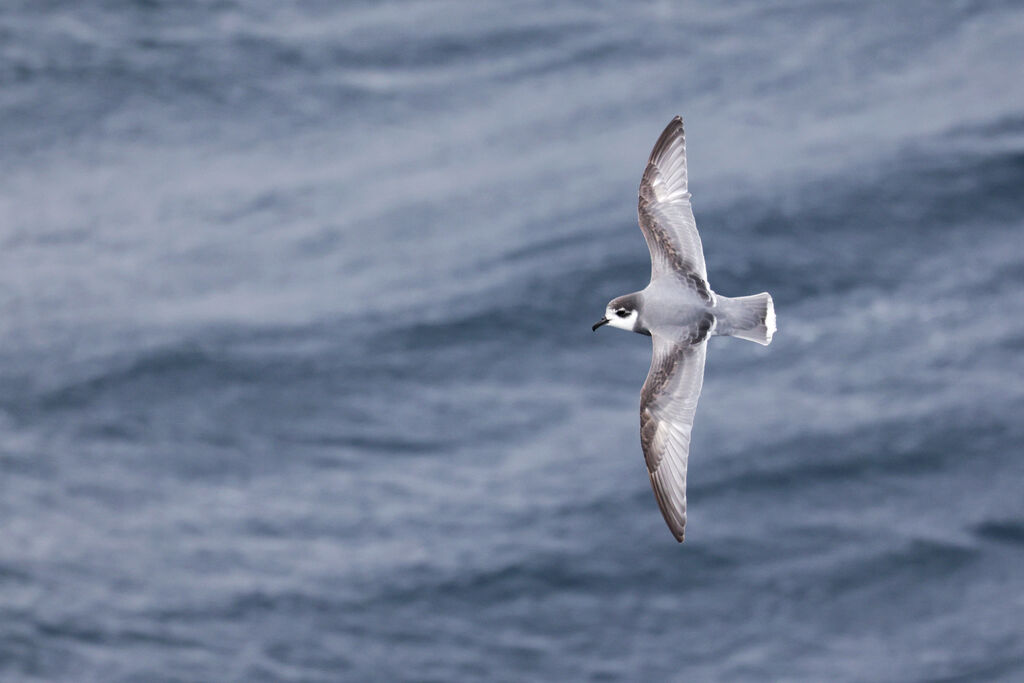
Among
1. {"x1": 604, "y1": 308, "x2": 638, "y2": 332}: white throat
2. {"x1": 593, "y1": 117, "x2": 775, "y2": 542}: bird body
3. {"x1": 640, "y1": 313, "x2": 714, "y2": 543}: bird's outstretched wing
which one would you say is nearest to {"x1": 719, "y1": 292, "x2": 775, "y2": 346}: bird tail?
{"x1": 593, "y1": 117, "x2": 775, "y2": 542}: bird body

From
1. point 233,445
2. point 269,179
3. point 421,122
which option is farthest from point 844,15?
point 233,445

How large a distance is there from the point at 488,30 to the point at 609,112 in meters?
7.72

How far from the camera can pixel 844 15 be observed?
49.6 meters

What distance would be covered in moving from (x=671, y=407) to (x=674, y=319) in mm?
918

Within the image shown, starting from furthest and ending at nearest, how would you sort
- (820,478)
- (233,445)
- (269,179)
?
(269,179)
(233,445)
(820,478)

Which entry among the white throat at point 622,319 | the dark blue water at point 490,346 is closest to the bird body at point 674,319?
the white throat at point 622,319

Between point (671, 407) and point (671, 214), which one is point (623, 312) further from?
point (671, 214)

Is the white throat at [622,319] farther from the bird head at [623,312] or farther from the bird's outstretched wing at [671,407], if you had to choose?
the bird's outstretched wing at [671,407]

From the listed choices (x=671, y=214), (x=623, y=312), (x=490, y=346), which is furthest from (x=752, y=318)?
(x=490, y=346)

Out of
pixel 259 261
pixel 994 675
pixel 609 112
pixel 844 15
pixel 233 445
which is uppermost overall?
pixel 844 15

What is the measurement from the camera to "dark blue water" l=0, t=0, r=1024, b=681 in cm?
4091

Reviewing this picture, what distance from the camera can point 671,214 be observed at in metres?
14.2

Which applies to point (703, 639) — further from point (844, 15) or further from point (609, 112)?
point (844, 15)

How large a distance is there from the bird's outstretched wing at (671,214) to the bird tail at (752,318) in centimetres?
45
